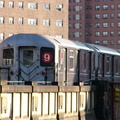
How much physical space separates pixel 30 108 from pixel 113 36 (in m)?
135

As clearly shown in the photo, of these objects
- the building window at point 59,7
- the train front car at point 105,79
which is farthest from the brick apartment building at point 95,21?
the train front car at point 105,79

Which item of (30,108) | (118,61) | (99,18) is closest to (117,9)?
(99,18)

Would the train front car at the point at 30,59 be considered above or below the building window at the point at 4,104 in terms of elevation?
above

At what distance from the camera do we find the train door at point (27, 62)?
93.2 feet

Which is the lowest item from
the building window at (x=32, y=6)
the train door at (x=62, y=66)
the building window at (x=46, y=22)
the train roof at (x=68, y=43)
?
the train door at (x=62, y=66)

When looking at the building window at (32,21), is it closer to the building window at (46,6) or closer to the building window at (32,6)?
the building window at (32,6)

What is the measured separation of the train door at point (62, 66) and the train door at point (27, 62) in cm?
141

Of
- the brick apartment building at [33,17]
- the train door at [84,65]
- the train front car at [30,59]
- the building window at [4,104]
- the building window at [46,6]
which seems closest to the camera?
the building window at [4,104]

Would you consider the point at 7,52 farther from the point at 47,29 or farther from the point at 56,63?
the point at 47,29

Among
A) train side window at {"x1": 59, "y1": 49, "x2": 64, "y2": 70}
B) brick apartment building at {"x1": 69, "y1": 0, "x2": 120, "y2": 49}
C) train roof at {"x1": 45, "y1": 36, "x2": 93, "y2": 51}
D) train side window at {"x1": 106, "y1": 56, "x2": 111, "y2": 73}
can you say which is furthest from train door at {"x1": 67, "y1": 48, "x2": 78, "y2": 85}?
brick apartment building at {"x1": 69, "y1": 0, "x2": 120, "y2": 49}

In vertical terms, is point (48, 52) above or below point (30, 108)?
above

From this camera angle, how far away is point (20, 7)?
308 ft

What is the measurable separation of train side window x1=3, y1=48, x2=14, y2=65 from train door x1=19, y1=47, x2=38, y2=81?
54cm

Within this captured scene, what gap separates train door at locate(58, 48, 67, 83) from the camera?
28.9m
